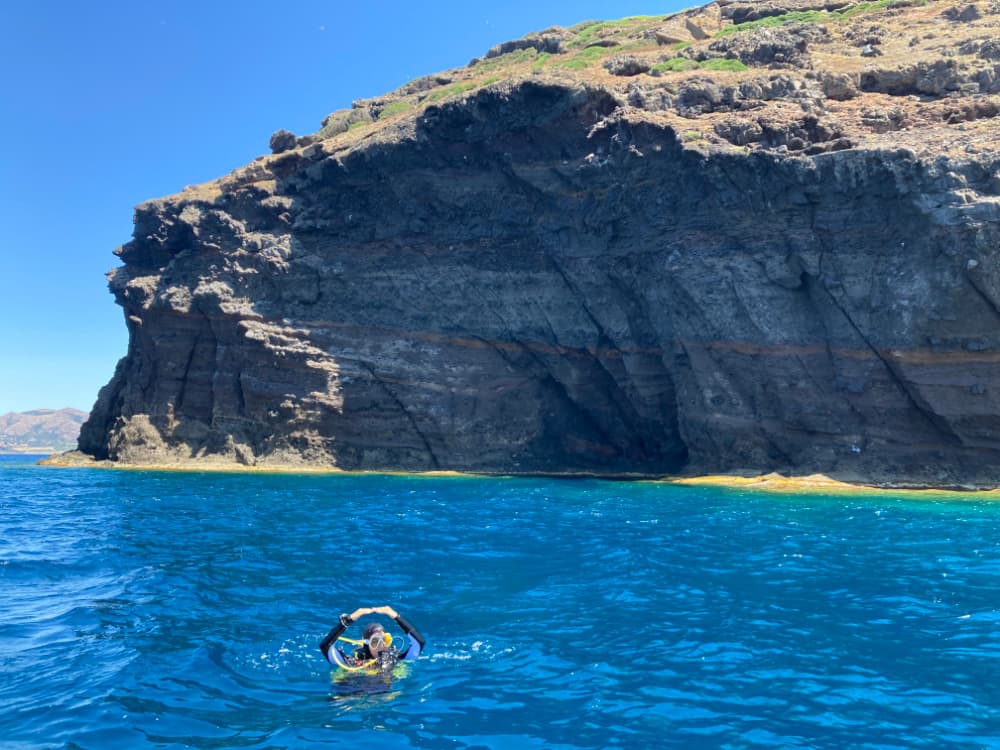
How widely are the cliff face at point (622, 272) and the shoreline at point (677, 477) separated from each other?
1.01 meters

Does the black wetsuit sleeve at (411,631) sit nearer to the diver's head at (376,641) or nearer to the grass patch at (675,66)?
the diver's head at (376,641)

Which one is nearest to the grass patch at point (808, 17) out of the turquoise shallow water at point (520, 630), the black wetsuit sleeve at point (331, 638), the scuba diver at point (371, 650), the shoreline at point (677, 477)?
the shoreline at point (677, 477)

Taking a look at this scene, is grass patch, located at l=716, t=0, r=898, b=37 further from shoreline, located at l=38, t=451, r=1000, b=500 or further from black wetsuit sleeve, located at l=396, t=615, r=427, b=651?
black wetsuit sleeve, located at l=396, t=615, r=427, b=651

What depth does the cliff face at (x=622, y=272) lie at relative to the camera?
3036 centimetres

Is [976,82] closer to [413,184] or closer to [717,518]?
[717,518]

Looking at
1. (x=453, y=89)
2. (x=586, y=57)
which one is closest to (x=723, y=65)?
(x=586, y=57)

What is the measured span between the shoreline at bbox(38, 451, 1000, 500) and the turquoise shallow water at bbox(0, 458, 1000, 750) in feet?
23.6

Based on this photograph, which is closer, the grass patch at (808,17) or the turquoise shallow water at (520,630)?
the turquoise shallow water at (520,630)

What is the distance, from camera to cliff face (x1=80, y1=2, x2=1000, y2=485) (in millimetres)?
30359

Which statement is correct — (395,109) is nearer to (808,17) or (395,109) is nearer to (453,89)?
(453,89)

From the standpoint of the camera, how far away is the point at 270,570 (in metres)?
15.4

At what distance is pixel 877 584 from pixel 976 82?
95.8 ft

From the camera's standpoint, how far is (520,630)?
37.4 ft

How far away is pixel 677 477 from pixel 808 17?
30.1 m
